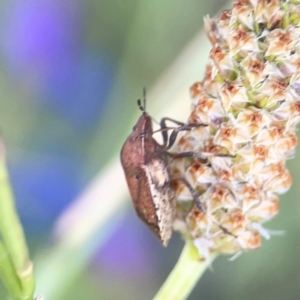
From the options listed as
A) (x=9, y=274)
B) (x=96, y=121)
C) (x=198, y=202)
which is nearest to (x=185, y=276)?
(x=198, y=202)

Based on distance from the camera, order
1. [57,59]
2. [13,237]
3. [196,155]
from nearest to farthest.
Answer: [13,237]
[196,155]
[57,59]

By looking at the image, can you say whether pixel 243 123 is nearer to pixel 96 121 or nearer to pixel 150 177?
pixel 150 177

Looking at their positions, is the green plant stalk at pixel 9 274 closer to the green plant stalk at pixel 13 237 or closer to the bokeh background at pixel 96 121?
the green plant stalk at pixel 13 237

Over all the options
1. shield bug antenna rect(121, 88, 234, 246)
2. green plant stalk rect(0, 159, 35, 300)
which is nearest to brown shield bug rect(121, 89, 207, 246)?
shield bug antenna rect(121, 88, 234, 246)

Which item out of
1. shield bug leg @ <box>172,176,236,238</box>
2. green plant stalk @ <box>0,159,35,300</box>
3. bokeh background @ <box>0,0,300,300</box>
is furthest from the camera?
bokeh background @ <box>0,0,300,300</box>

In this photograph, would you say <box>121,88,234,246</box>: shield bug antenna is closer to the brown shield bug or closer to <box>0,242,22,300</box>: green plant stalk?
the brown shield bug

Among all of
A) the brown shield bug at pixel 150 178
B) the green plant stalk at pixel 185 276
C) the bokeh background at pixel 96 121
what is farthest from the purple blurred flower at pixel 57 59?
the green plant stalk at pixel 185 276

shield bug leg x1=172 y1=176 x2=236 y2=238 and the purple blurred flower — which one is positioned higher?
the purple blurred flower

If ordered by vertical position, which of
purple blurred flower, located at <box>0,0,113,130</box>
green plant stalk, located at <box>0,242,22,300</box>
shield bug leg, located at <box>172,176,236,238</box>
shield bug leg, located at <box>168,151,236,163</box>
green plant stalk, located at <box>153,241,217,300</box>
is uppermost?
purple blurred flower, located at <box>0,0,113,130</box>

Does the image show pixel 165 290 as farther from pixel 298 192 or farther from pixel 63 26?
pixel 63 26
